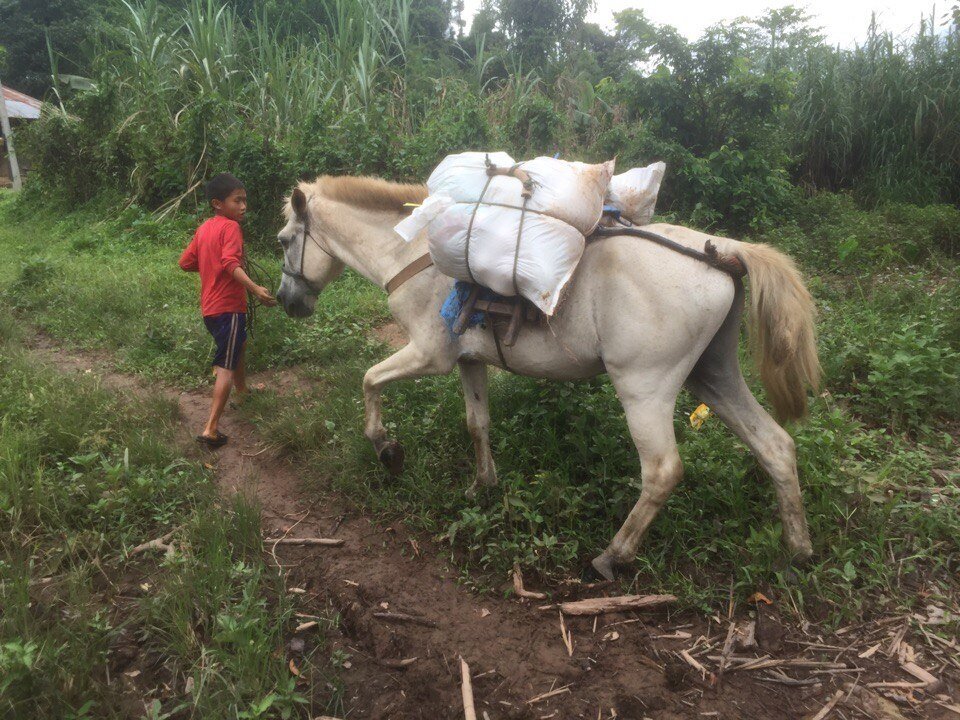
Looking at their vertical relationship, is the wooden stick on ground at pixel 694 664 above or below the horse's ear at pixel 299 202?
below

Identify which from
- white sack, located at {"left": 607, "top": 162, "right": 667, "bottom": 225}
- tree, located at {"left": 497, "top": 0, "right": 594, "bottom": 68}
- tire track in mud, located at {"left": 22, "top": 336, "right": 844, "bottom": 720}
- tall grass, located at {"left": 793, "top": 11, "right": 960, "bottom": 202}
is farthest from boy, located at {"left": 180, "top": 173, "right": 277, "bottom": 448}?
tree, located at {"left": 497, "top": 0, "right": 594, "bottom": 68}

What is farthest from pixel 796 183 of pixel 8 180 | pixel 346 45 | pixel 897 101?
pixel 8 180

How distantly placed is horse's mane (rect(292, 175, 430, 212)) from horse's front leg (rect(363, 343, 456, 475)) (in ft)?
2.84

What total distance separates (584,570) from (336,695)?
1.31 metres

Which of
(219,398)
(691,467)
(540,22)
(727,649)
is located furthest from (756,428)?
(540,22)

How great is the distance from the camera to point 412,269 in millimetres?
3477

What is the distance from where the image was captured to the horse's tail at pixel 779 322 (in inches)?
111

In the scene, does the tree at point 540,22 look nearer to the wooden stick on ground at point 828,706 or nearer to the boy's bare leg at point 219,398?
the boy's bare leg at point 219,398

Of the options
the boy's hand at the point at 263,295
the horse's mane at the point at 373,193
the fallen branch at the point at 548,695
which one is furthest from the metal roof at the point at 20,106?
the fallen branch at the point at 548,695

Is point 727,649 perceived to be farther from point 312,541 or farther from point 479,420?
point 312,541

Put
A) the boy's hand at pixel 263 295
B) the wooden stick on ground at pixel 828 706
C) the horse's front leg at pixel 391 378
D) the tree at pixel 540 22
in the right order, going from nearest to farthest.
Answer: the wooden stick on ground at pixel 828 706 → the horse's front leg at pixel 391 378 → the boy's hand at pixel 263 295 → the tree at pixel 540 22

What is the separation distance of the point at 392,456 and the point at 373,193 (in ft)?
4.99

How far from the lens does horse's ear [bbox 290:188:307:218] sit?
3.85 m

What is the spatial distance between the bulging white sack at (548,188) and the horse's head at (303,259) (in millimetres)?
1184
